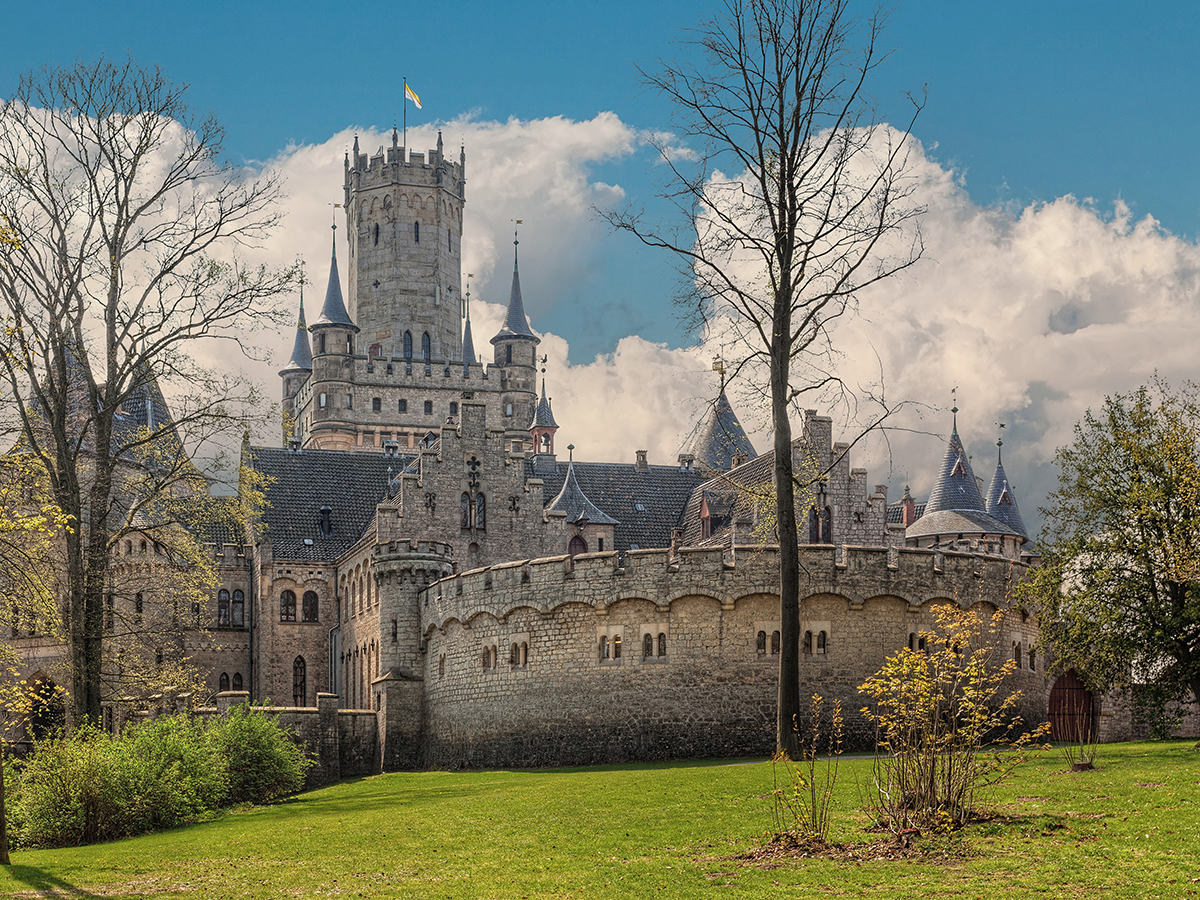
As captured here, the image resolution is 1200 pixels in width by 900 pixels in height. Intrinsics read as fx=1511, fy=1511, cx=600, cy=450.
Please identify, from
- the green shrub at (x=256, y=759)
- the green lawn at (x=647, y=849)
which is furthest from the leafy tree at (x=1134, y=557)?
the green shrub at (x=256, y=759)

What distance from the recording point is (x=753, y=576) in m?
38.5

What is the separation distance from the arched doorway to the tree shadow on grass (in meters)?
30.6

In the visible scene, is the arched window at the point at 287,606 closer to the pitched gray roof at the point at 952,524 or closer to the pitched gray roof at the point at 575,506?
the pitched gray roof at the point at 575,506

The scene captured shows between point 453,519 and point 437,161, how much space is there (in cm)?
5415

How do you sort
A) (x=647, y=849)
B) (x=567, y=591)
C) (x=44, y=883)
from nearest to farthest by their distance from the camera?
1. (x=647, y=849)
2. (x=44, y=883)
3. (x=567, y=591)

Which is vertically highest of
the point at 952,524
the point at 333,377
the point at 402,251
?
the point at 402,251

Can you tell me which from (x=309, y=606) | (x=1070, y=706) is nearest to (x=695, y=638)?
(x=1070, y=706)

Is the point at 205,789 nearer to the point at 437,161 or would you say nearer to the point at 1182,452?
the point at 1182,452

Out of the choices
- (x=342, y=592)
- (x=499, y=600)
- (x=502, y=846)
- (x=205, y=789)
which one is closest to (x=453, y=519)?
(x=342, y=592)

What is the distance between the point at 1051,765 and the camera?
2734cm

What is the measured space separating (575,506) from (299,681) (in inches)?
542


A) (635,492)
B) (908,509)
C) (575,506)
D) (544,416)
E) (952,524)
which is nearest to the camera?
(575,506)

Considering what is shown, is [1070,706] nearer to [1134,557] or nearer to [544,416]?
[1134,557]

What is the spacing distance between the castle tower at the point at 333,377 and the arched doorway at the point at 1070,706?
202 feet
